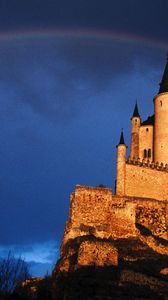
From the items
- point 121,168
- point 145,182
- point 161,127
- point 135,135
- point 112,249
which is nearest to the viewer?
point 112,249

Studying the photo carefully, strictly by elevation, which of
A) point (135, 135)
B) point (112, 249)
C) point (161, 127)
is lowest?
point (112, 249)

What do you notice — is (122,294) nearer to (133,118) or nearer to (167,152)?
(167,152)

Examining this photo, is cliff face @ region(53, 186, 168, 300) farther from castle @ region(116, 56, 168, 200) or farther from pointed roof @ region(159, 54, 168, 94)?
pointed roof @ region(159, 54, 168, 94)

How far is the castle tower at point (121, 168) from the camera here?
2726 inches

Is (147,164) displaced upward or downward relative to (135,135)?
downward

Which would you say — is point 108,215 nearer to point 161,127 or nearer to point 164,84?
point 161,127

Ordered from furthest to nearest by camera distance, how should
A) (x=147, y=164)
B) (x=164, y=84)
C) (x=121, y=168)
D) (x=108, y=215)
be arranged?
(x=164, y=84) → (x=147, y=164) → (x=121, y=168) → (x=108, y=215)

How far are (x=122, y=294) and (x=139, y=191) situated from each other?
2789cm

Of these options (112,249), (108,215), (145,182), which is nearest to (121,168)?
(145,182)

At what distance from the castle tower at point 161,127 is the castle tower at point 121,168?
300 inches

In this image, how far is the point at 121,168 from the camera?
2768 inches

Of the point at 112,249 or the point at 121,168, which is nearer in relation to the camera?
the point at 112,249

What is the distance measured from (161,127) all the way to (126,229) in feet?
73.2

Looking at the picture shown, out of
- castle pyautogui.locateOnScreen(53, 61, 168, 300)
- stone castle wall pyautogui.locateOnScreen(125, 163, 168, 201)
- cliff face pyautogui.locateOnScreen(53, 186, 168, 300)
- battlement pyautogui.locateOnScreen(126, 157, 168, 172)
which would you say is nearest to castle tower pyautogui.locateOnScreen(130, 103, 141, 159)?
castle pyautogui.locateOnScreen(53, 61, 168, 300)
